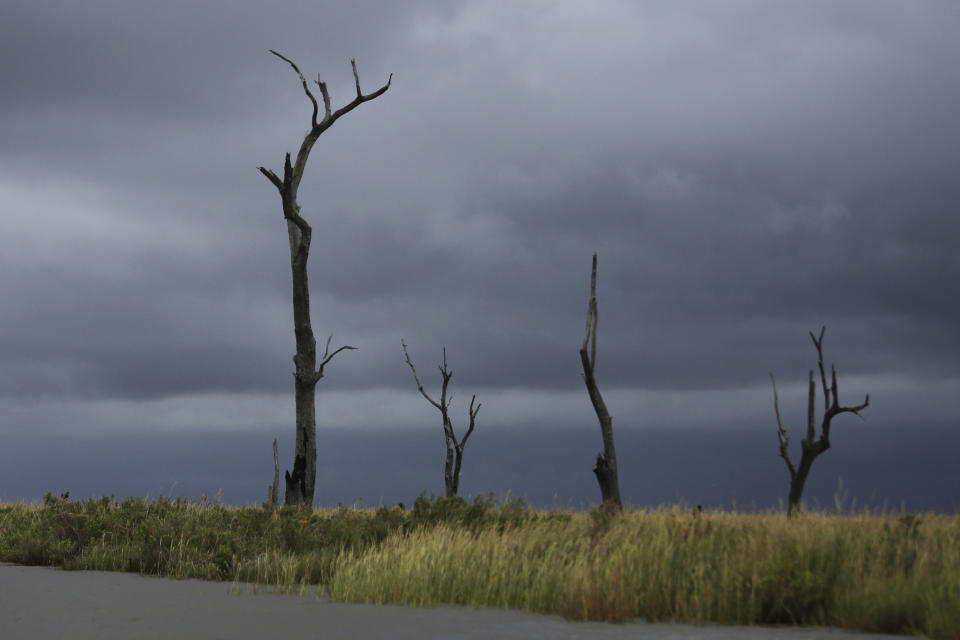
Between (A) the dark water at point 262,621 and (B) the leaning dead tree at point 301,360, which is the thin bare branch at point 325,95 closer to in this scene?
(B) the leaning dead tree at point 301,360

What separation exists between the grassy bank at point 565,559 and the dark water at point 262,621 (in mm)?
439

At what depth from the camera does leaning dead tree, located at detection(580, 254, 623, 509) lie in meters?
24.7

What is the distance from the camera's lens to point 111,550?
15.9 m

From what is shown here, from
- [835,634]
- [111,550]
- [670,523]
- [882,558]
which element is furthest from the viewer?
[111,550]

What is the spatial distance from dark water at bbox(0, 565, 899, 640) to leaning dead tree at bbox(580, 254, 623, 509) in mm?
13360

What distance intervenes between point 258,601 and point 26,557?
770 cm

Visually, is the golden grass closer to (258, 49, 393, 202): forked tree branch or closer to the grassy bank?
the grassy bank

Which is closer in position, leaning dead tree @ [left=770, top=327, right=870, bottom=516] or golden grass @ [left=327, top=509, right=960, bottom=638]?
golden grass @ [left=327, top=509, right=960, bottom=638]

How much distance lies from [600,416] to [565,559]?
1396cm

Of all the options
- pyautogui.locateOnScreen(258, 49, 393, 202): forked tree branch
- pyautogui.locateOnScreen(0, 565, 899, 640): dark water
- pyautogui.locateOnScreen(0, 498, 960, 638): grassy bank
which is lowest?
pyautogui.locateOnScreen(0, 565, 899, 640): dark water

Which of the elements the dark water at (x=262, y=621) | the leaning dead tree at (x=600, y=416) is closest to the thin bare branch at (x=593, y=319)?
the leaning dead tree at (x=600, y=416)

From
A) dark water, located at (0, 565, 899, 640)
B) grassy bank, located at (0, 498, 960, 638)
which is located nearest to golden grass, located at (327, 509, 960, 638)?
grassy bank, located at (0, 498, 960, 638)

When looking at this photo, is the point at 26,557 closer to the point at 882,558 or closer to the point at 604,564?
the point at 604,564

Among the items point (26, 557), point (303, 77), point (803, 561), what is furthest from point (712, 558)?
point (303, 77)
